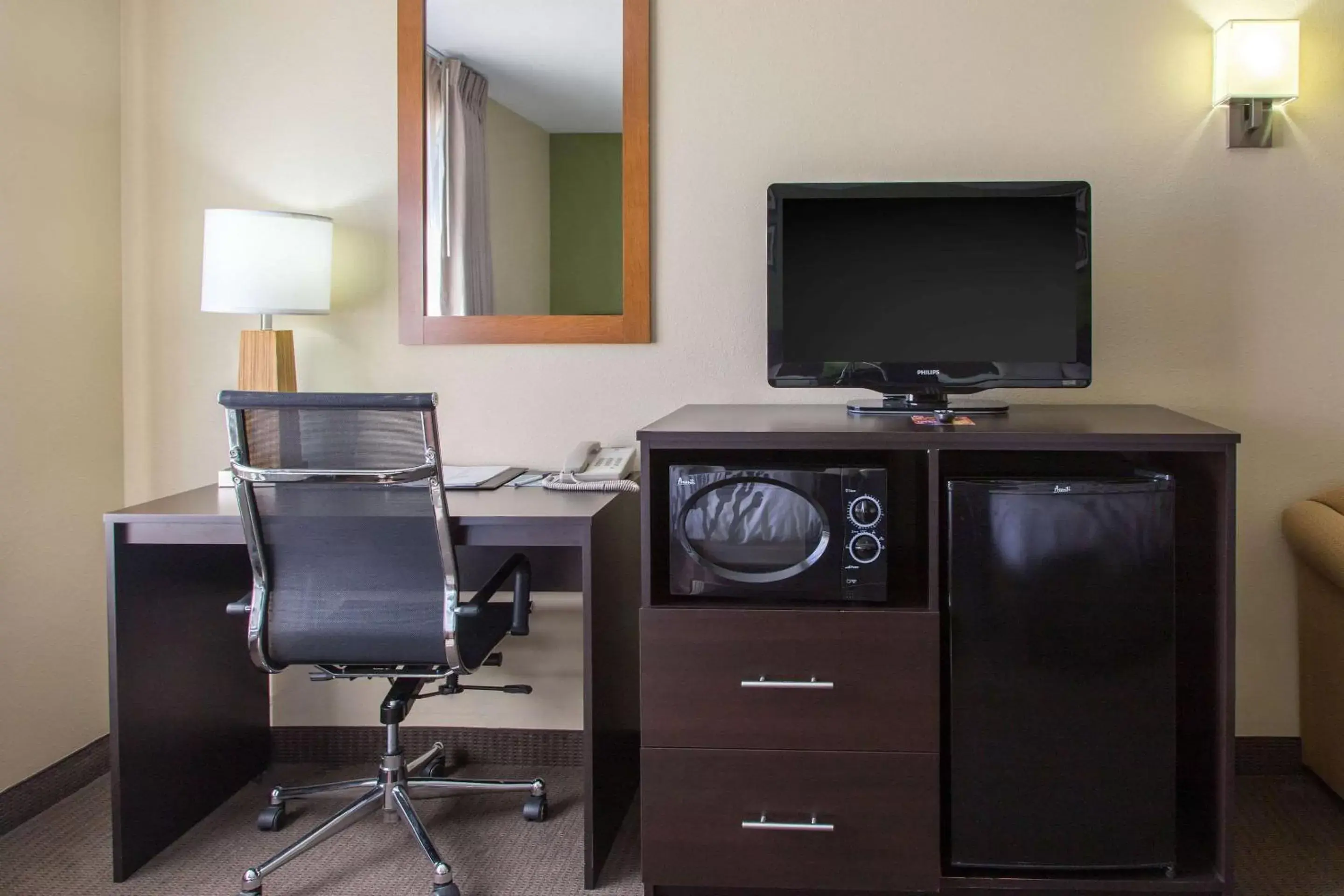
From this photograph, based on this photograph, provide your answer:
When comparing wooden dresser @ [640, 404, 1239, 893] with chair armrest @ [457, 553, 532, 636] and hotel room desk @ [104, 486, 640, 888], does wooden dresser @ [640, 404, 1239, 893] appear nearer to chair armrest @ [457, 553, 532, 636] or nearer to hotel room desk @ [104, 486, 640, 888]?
hotel room desk @ [104, 486, 640, 888]

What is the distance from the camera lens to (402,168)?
258 centimetres

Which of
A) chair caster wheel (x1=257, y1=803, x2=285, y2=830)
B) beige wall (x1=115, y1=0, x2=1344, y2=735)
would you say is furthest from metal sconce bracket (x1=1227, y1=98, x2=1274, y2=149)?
chair caster wheel (x1=257, y1=803, x2=285, y2=830)

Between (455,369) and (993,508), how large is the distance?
137cm

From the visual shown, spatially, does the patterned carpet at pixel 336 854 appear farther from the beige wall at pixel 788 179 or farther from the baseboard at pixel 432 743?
the beige wall at pixel 788 179

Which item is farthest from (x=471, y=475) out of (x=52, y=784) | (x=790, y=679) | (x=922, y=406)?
(x=52, y=784)

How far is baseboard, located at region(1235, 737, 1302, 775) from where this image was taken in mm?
2504

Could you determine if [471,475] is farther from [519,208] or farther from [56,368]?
[56,368]

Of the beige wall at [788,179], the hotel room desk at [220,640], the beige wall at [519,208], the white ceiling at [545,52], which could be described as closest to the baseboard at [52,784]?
the hotel room desk at [220,640]

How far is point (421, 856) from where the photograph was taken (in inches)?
86.2

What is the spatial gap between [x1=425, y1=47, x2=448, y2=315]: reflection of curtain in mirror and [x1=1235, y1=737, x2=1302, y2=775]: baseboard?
219cm

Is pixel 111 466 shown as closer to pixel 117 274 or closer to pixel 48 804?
pixel 117 274

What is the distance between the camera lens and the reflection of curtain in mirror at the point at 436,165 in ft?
8.43

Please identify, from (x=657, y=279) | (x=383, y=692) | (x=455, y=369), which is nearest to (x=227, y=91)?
(x=455, y=369)

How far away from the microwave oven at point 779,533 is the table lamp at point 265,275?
105cm
